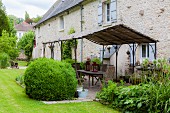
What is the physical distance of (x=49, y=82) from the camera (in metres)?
8.36

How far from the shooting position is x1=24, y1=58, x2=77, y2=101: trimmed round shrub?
8352 mm

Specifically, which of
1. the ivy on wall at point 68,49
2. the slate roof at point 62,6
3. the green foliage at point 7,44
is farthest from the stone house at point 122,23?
the green foliage at point 7,44

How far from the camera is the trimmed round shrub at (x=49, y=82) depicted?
8352 millimetres

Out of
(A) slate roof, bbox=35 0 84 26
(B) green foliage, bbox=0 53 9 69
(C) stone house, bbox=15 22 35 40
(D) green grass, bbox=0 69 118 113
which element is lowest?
(D) green grass, bbox=0 69 118 113

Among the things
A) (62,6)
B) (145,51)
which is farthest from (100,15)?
(62,6)

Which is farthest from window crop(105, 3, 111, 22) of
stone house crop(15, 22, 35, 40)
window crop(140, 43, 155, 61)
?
stone house crop(15, 22, 35, 40)

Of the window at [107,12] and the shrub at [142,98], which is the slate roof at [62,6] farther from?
the shrub at [142,98]

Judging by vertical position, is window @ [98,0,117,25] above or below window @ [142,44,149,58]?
above

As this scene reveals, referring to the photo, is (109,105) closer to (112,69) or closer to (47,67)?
(47,67)

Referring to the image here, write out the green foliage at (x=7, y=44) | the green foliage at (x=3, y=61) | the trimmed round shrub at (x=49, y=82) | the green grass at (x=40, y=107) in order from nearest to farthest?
the green grass at (x=40, y=107), the trimmed round shrub at (x=49, y=82), the green foliage at (x=3, y=61), the green foliage at (x=7, y=44)

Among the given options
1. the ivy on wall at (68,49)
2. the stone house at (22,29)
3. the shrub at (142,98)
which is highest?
the stone house at (22,29)

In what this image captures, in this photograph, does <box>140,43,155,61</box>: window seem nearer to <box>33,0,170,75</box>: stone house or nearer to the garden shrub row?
<box>33,0,170,75</box>: stone house

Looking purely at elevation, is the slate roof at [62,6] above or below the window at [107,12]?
above

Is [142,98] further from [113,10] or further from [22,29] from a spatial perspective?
[22,29]
